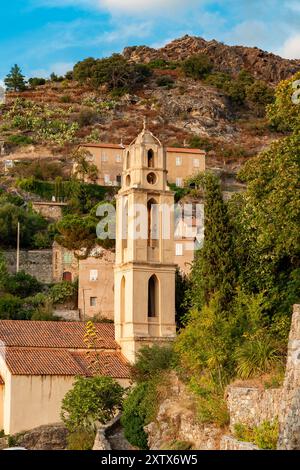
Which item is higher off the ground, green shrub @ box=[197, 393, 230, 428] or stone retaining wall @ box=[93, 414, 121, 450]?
green shrub @ box=[197, 393, 230, 428]

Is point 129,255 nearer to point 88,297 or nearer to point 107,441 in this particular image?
point 107,441

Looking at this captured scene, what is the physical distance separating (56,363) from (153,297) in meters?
6.14

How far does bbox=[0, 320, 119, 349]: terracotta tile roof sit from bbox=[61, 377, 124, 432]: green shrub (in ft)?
14.9

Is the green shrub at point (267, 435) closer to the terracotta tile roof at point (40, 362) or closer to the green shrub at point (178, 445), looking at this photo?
the green shrub at point (178, 445)

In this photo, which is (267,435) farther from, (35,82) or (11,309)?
(35,82)

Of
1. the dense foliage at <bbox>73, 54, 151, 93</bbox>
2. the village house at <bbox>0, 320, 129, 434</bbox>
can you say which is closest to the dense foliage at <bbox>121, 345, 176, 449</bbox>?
the village house at <bbox>0, 320, 129, 434</bbox>

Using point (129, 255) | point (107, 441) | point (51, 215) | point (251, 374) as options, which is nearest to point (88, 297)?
point (129, 255)

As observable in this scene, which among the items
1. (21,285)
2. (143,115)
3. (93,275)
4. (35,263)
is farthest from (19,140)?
(93,275)

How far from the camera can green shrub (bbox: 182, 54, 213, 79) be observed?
493 ft

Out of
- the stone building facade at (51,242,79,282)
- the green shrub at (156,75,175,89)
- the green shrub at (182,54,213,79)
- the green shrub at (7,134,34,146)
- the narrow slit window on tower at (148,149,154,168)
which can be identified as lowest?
the stone building facade at (51,242,79,282)

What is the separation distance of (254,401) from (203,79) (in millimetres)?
125549

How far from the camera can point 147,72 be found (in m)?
145

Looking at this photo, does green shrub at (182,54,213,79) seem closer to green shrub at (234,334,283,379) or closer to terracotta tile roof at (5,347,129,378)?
terracotta tile roof at (5,347,129,378)

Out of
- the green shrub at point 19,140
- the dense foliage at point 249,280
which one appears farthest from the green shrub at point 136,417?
the green shrub at point 19,140
